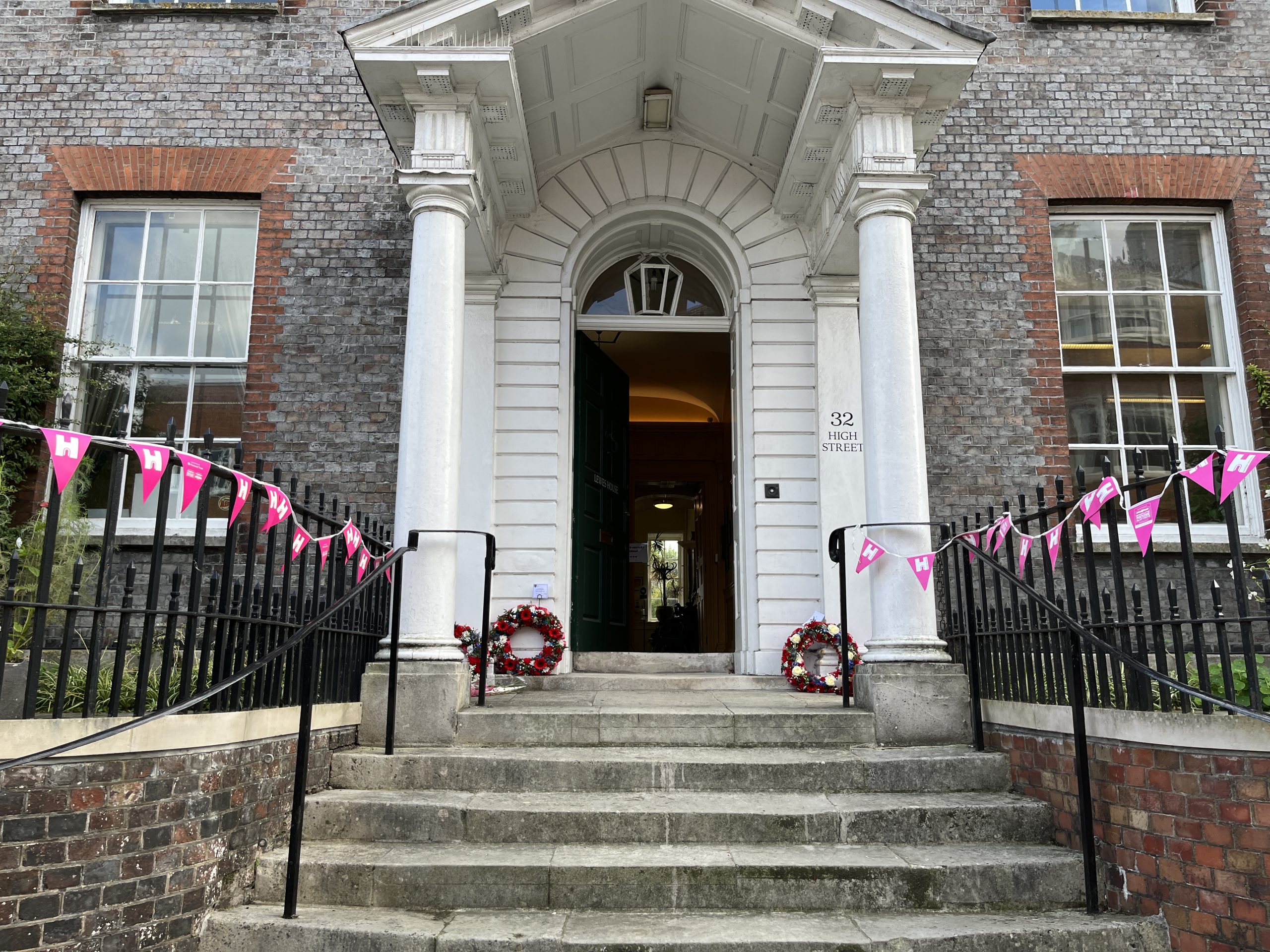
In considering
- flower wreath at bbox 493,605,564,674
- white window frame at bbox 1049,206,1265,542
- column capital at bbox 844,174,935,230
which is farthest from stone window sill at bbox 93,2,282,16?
white window frame at bbox 1049,206,1265,542

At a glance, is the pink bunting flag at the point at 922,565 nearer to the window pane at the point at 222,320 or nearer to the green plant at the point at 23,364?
the window pane at the point at 222,320

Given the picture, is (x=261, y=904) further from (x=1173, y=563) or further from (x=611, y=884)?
(x=1173, y=563)

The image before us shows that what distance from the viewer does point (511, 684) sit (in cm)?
614

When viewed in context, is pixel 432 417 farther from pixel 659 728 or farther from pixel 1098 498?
pixel 1098 498

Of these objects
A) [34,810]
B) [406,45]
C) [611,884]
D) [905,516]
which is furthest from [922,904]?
[406,45]

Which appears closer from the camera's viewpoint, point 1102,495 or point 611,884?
point 611,884

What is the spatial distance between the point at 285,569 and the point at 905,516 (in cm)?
311

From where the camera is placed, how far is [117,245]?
7.45 meters

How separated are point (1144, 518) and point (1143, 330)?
4.42 metres

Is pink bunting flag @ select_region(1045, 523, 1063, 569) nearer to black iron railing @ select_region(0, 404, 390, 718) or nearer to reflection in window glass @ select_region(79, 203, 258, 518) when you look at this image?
black iron railing @ select_region(0, 404, 390, 718)

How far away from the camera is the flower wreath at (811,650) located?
6043 millimetres

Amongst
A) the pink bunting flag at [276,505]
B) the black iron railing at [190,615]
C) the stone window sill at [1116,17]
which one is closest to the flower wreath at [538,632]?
the black iron railing at [190,615]

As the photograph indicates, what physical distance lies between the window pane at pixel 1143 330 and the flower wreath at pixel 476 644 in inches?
196

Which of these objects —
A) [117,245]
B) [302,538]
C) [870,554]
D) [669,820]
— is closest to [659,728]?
[669,820]
